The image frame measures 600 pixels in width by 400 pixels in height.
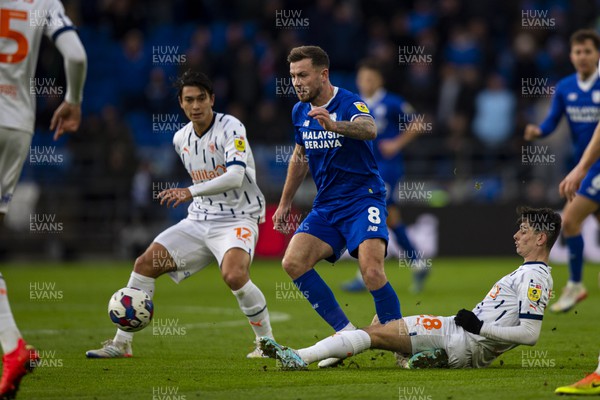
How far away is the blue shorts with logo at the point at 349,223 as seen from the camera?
7.85m

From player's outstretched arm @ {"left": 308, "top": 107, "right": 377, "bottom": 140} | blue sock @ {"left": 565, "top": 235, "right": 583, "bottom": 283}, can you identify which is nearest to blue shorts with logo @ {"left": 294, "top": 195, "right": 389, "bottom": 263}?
player's outstretched arm @ {"left": 308, "top": 107, "right": 377, "bottom": 140}

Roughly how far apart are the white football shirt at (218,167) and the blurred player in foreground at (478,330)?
1914 mm

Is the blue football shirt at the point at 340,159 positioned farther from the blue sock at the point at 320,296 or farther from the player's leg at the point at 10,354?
the player's leg at the point at 10,354

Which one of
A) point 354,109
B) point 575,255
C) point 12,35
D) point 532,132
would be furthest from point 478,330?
point 575,255

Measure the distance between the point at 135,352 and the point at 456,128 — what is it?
13127 millimetres

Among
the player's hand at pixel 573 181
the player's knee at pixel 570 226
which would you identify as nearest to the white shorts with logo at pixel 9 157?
the player's hand at pixel 573 181

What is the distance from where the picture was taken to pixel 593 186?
11258mm

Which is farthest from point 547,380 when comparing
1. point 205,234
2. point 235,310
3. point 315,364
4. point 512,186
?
point 512,186

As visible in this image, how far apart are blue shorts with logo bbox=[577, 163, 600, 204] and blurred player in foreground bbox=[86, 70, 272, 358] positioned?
13.4 ft

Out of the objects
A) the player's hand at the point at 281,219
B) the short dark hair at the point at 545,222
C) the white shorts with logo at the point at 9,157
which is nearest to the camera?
the white shorts with logo at the point at 9,157

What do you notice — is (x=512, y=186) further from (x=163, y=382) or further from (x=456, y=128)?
(x=163, y=382)

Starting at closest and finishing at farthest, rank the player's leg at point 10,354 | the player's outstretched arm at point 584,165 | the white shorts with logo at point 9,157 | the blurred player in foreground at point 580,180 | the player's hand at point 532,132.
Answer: the player's leg at point 10,354, the blurred player in foreground at point 580,180, the white shorts with logo at point 9,157, the player's outstretched arm at point 584,165, the player's hand at point 532,132

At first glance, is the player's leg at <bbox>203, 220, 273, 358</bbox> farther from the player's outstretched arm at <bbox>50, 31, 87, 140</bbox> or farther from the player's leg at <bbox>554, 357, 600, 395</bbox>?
the player's leg at <bbox>554, 357, 600, 395</bbox>

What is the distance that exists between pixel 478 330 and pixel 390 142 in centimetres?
727
